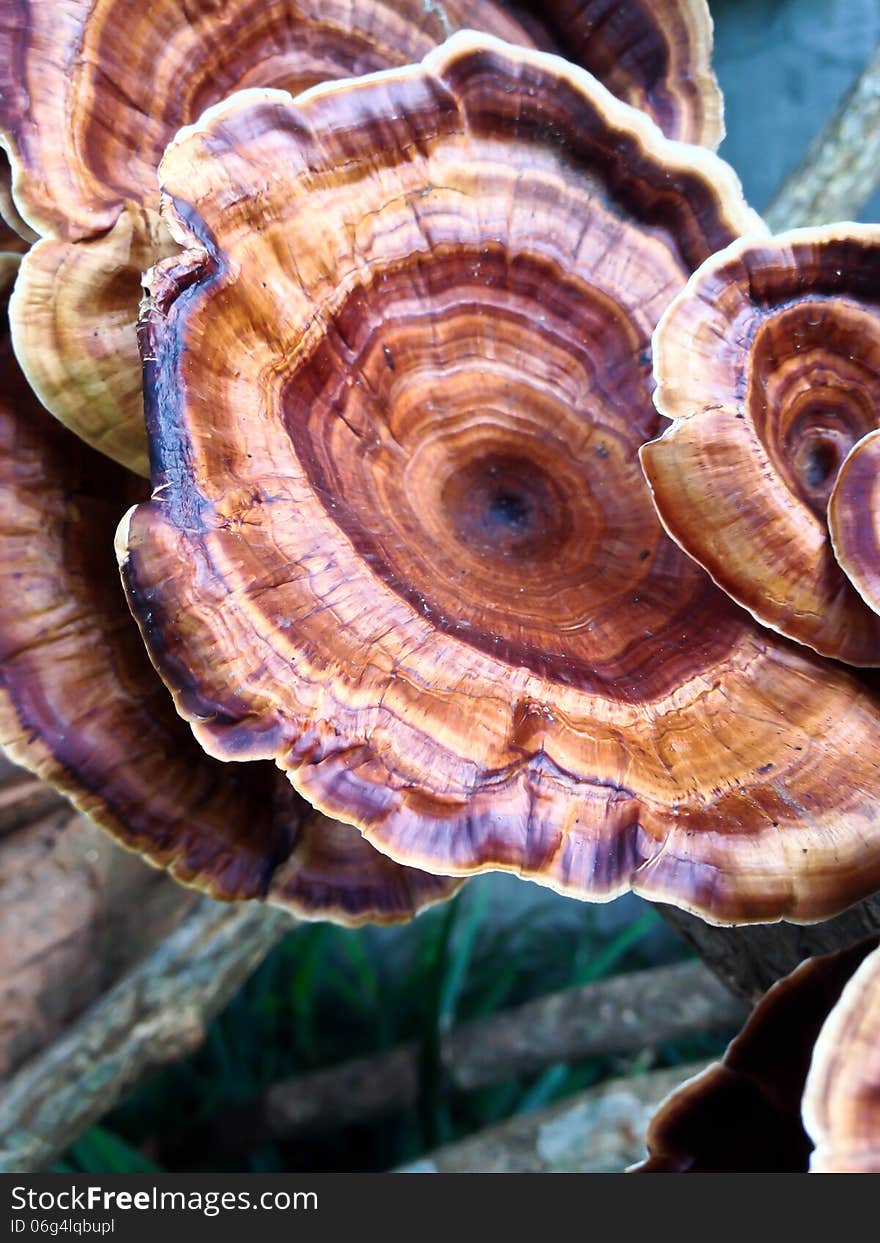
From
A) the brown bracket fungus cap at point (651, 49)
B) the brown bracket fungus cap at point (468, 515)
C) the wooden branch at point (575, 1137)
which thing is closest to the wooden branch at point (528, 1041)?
the wooden branch at point (575, 1137)

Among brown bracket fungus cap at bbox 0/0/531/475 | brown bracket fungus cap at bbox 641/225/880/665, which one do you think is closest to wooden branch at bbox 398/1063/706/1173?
brown bracket fungus cap at bbox 641/225/880/665

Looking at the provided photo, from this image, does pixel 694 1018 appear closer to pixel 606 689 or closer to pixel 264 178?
pixel 606 689

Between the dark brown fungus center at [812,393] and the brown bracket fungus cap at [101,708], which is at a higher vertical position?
the dark brown fungus center at [812,393]

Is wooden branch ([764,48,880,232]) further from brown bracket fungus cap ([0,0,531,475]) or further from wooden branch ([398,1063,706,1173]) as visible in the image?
wooden branch ([398,1063,706,1173])

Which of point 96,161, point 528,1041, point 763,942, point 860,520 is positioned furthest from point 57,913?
point 860,520

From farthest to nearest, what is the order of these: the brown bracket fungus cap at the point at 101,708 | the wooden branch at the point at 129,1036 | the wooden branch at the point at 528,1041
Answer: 1. the wooden branch at the point at 528,1041
2. the wooden branch at the point at 129,1036
3. the brown bracket fungus cap at the point at 101,708

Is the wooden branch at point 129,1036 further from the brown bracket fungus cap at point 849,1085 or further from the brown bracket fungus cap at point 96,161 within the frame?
the brown bracket fungus cap at point 849,1085

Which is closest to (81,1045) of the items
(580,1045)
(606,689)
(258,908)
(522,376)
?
(258,908)
